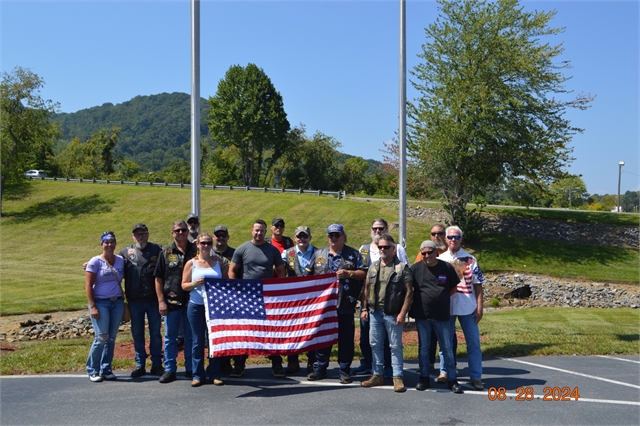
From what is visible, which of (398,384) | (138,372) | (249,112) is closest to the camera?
(398,384)

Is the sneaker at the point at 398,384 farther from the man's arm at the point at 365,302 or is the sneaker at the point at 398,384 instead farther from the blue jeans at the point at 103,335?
the blue jeans at the point at 103,335

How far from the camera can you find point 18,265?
34906mm

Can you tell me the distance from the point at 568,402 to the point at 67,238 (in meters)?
41.0

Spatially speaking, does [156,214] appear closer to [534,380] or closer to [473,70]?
[473,70]

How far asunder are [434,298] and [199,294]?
10.6 ft

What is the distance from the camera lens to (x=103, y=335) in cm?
843

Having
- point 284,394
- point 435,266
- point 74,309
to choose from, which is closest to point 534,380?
point 435,266

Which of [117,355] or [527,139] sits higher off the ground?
[527,139]

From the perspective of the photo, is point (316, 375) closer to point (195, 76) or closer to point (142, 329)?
point (142, 329)

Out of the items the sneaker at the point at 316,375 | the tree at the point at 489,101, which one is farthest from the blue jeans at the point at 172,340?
the tree at the point at 489,101

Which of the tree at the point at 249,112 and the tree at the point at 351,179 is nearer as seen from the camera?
the tree at the point at 249,112

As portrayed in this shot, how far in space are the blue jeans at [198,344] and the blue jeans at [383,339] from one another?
7.29ft

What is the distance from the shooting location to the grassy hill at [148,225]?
28.5 meters

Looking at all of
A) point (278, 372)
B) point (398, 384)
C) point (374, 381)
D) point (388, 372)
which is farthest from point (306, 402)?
point (388, 372)
